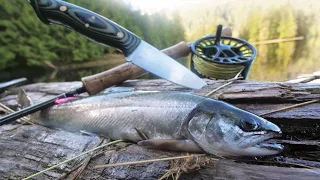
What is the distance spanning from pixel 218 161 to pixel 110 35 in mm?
1008

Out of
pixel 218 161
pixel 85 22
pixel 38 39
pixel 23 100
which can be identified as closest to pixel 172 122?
pixel 218 161

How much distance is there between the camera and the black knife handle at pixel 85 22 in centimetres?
146

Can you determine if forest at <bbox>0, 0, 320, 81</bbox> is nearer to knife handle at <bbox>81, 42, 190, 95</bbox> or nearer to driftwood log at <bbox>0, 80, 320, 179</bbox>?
knife handle at <bbox>81, 42, 190, 95</bbox>

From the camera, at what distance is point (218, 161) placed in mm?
1174

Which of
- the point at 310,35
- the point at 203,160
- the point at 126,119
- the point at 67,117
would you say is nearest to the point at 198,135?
the point at 203,160

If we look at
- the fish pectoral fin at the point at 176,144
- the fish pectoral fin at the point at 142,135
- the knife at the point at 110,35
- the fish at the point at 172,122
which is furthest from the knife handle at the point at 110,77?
the fish pectoral fin at the point at 176,144

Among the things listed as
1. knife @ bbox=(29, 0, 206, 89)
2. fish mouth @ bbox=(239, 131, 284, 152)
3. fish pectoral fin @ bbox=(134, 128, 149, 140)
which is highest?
knife @ bbox=(29, 0, 206, 89)

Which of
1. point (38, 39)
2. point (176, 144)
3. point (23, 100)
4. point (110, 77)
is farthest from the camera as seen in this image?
point (38, 39)

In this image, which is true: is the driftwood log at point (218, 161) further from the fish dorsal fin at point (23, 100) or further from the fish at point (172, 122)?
the fish dorsal fin at point (23, 100)

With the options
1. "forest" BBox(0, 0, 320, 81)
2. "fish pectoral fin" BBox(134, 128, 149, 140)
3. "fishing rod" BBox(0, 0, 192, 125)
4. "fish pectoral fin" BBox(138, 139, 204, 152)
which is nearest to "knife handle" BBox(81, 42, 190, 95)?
"fishing rod" BBox(0, 0, 192, 125)

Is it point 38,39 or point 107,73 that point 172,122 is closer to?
point 107,73

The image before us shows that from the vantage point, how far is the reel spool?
2.38 metres

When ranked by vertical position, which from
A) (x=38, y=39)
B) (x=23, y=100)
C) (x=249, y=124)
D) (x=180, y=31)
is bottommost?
(x=180, y=31)

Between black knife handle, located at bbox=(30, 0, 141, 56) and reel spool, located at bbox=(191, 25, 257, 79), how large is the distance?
1.02 m
